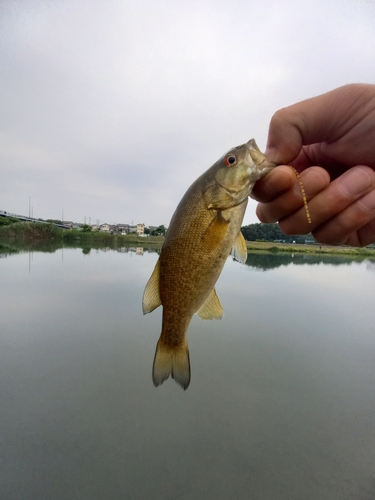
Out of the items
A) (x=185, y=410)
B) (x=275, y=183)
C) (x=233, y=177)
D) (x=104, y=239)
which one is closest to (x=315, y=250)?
(x=104, y=239)

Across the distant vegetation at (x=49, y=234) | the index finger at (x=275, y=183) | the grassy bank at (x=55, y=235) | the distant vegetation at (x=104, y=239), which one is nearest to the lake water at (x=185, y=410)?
the index finger at (x=275, y=183)

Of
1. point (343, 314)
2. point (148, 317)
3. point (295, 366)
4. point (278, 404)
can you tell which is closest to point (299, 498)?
point (278, 404)

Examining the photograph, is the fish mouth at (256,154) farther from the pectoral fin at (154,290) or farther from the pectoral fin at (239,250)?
the pectoral fin at (154,290)

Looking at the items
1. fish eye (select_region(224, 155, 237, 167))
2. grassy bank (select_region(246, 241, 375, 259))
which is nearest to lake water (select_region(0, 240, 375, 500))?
fish eye (select_region(224, 155, 237, 167))

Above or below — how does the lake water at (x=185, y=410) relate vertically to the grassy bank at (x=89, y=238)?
below

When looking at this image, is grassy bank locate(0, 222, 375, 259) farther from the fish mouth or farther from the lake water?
the fish mouth

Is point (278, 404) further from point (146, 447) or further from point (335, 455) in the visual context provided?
point (146, 447)

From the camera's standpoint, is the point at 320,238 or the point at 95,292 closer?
the point at 320,238
